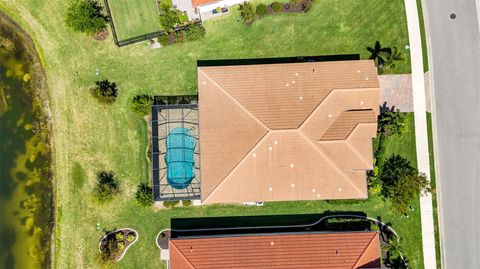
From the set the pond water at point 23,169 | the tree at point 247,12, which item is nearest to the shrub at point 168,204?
the pond water at point 23,169

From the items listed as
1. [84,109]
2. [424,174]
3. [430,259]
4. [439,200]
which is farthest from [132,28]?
[430,259]

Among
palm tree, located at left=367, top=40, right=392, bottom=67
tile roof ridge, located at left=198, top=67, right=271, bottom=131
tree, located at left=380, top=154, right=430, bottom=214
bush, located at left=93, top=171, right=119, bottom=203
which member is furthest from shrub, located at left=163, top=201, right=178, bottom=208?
palm tree, located at left=367, top=40, right=392, bottom=67

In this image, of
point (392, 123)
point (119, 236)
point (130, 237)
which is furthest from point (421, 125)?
point (119, 236)

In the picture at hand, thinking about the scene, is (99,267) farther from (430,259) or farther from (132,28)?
(430,259)

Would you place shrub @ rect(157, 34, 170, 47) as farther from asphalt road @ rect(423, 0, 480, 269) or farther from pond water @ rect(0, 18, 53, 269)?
asphalt road @ rect(423, 0, 480, 269)

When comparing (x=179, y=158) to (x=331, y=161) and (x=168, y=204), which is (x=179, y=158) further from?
(x=331, y=161)

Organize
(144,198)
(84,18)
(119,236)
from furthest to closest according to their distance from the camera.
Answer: (119,236)
(84,18)
(144,198)
